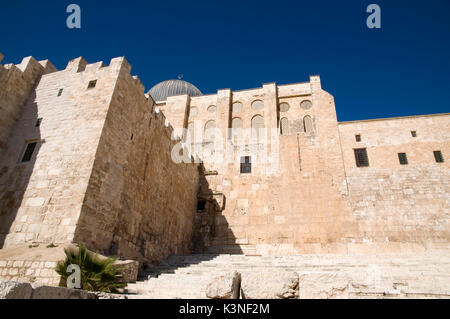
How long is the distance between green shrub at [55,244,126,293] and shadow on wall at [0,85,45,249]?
7.57 feet

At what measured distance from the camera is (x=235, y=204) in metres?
15.8

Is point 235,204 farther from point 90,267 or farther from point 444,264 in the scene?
point 90,267

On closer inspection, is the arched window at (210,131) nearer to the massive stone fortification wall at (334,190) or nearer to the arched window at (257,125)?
the massive stone fortification wall at (334,190)

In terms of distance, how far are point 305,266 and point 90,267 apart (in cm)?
609

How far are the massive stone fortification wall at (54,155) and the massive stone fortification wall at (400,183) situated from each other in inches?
463

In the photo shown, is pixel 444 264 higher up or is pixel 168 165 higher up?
pixel 168 165

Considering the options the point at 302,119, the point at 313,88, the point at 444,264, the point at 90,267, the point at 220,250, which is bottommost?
the point at 90,267

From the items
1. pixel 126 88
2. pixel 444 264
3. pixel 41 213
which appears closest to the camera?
pixel 41 213

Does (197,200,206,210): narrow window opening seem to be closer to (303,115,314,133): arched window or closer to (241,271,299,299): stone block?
(303,115,314,133): arched window

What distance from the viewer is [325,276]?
492cm

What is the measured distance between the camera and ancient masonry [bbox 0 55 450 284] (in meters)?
8.21

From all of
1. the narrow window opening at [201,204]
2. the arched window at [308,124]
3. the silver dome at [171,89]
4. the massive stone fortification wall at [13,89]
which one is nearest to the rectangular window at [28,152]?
the massive stone fortification wall at [13,89]

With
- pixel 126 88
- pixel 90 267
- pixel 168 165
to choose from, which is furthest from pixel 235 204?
pixel 90 267

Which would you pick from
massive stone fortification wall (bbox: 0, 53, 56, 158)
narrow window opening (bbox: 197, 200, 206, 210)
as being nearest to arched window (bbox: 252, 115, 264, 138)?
narrow window opening (bbox: 197, 200, 206, 210)
